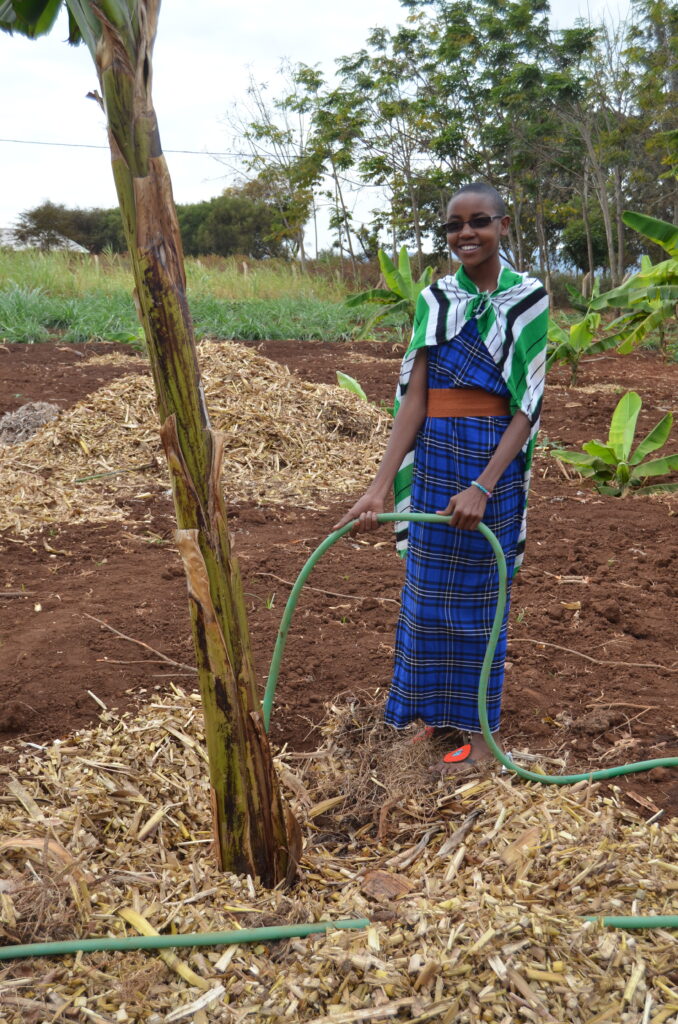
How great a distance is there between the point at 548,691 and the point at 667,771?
529mm

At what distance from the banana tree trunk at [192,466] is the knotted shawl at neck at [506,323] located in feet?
2.61

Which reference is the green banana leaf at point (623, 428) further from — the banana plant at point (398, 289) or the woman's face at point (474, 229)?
the banana plant at point (398, 289)

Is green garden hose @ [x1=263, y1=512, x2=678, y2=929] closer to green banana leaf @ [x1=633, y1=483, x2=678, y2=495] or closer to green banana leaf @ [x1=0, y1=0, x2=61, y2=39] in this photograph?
green banana leaf @ [x1=0, y1=0, x2=61, y2=39]

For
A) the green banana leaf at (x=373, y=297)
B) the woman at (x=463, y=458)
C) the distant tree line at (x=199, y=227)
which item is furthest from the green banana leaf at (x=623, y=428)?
the distant tree line at (x=199, y=227)

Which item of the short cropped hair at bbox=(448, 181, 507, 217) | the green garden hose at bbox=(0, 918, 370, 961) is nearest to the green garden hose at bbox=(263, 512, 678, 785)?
the green garden hose at bbox=(0, 918, 370, 961)

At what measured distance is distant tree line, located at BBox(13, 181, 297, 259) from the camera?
26.9 meters

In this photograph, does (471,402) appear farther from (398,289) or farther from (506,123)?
(506,123)

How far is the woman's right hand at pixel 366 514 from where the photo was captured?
2.10 m

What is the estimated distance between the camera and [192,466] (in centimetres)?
168

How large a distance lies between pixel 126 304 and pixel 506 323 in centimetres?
991

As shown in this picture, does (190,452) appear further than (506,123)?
No

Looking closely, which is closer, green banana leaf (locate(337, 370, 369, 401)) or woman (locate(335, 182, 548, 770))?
woman (locate(335, 182, 548, 770))

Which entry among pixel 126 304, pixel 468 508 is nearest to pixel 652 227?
pixel 468 508

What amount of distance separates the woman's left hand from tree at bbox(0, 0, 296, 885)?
24.9 inches
